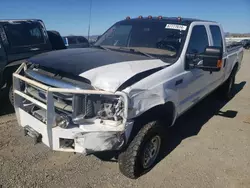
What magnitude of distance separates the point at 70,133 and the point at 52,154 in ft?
4.18

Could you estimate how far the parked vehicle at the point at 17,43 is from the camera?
16.4 ft

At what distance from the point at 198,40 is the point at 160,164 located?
2108mm

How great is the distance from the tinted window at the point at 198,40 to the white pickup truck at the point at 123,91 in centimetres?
2

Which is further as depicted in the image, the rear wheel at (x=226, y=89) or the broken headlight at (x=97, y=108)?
the rear wheel at (x=226, y=89)

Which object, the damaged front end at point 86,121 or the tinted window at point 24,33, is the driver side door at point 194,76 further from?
the tinted window at point 24,33

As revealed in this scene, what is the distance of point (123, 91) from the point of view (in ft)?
8.07

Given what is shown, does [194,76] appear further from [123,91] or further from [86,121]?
[86,121]

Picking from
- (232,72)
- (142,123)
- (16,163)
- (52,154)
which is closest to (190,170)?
(142,123)

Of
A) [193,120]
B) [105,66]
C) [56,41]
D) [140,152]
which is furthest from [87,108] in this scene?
[56,41]

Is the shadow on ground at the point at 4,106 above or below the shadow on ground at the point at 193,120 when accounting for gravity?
below

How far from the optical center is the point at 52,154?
354 cm

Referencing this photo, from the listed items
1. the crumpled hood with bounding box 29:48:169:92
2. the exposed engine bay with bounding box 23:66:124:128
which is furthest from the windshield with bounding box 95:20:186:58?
the exposed engine bay with bounding box 23:66:124:128

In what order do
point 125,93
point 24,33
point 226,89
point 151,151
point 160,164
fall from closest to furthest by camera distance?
point 125,93
point 151,151
point 160,164
point 24,33
point 226,89

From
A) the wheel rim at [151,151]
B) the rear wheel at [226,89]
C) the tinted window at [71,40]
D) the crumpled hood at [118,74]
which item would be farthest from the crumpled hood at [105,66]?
the tinted window at [71,40]
